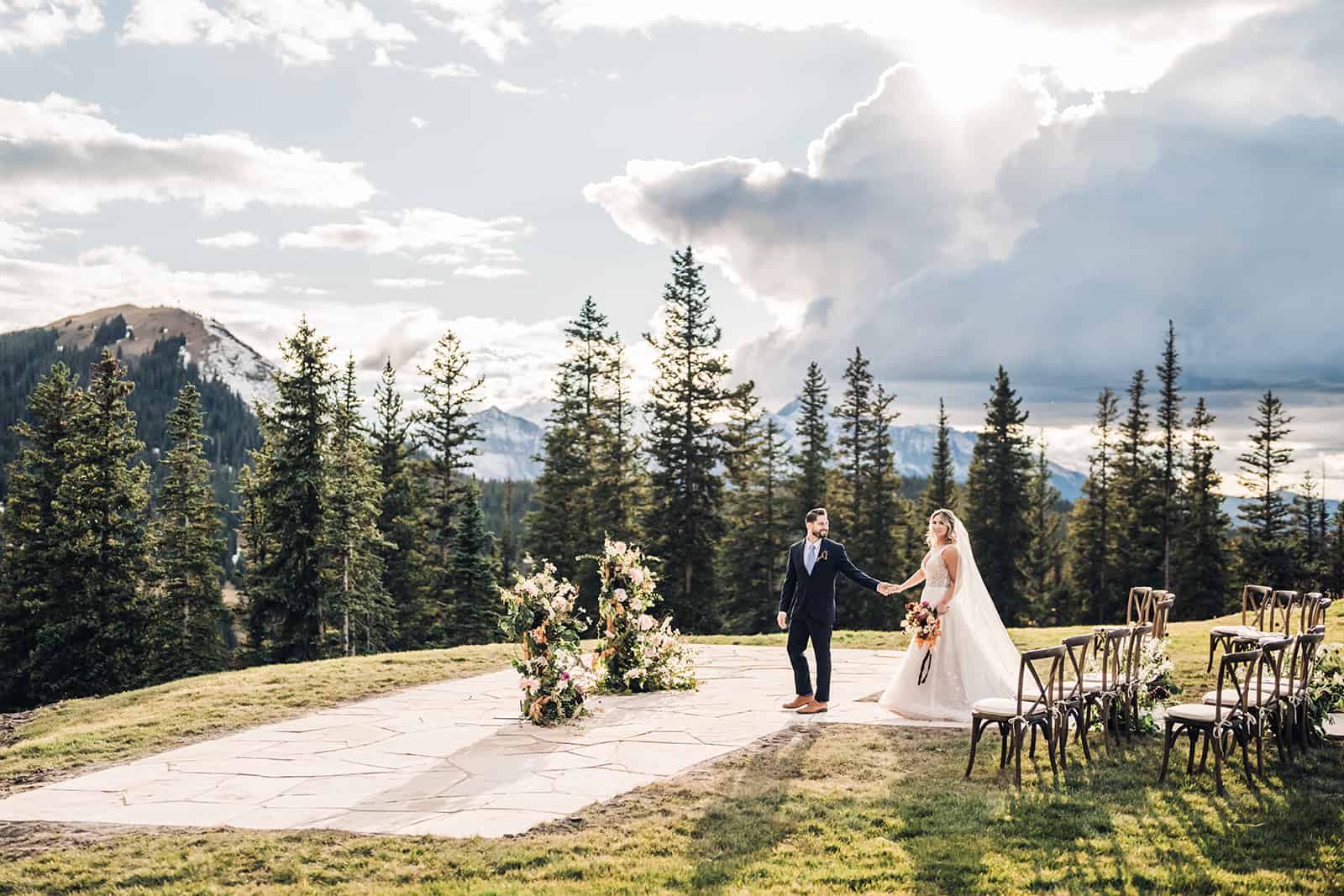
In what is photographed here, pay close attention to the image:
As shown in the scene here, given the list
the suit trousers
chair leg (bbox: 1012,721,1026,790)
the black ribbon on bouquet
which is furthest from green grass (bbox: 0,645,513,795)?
chair leg (bbox: 1012,721,1026,790)

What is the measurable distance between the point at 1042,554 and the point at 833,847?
199ft

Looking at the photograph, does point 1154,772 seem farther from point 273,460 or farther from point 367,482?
point 367,482

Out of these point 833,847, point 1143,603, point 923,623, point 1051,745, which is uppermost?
point 1143,603

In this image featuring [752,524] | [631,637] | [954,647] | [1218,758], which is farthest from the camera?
[752,524]

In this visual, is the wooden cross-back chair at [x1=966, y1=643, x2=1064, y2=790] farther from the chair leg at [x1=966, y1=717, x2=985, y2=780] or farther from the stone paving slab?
the stone paving slab

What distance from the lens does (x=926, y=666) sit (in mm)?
10602

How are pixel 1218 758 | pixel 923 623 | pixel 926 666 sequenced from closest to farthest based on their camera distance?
pixel 1218 758
pixel 923 623
pixel 926 666

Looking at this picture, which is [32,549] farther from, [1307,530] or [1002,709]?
[1307,530]

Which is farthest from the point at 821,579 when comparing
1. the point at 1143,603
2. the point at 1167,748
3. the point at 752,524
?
the point at 752,524

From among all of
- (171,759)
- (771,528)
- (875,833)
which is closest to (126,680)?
(771,528)

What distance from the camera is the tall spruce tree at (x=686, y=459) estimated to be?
1596 inches

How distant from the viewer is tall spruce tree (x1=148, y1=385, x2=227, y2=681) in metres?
39.0

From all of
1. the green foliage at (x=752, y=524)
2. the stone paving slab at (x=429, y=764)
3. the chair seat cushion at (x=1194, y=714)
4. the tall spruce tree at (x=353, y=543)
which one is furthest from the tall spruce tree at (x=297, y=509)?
the chair seat cushion at (x=1194, y=714)

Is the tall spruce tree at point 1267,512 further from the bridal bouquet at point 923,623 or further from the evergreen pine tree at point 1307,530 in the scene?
the bridal bouquet at point 923,623
